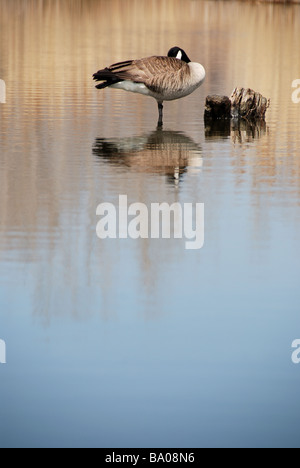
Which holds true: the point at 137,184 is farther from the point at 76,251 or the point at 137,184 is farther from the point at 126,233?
the point at 76,251

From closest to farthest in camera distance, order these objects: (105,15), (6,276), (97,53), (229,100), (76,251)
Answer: (6,276) < (76,251) < (229,100) < (97,53) < (105,15)

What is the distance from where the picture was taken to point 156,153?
1203 centimetres

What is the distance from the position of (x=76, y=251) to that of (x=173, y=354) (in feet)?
6.81

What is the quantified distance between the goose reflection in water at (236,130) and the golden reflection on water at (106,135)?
0.03 m

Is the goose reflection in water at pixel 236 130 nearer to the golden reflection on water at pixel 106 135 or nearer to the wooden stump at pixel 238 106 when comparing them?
the golden reflection on water at pixel 106 135

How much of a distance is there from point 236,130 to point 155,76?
4.53ft

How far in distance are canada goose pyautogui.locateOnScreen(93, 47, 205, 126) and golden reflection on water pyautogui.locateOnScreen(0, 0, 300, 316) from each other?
1.72 feet

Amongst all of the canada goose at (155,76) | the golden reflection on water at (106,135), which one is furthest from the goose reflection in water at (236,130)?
the canada goose at (155,76)

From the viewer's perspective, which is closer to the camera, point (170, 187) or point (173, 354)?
point (173, 354)

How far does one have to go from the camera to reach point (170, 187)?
10.0 m

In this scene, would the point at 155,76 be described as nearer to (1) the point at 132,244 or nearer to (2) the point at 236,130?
(2) the point at 236,130

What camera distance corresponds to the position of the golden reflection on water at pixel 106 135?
9500mm

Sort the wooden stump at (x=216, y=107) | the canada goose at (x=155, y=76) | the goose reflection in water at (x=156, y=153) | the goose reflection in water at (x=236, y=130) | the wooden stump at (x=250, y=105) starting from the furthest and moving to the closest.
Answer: the wooden stump at (x=250, y=105) → the wooden stump at (x=216, y=107) → the canada goose at (x=155, y=76) → the goose reflection in water at (x=236, y=130) → the goose reflection in water at (x=156, y=153)
